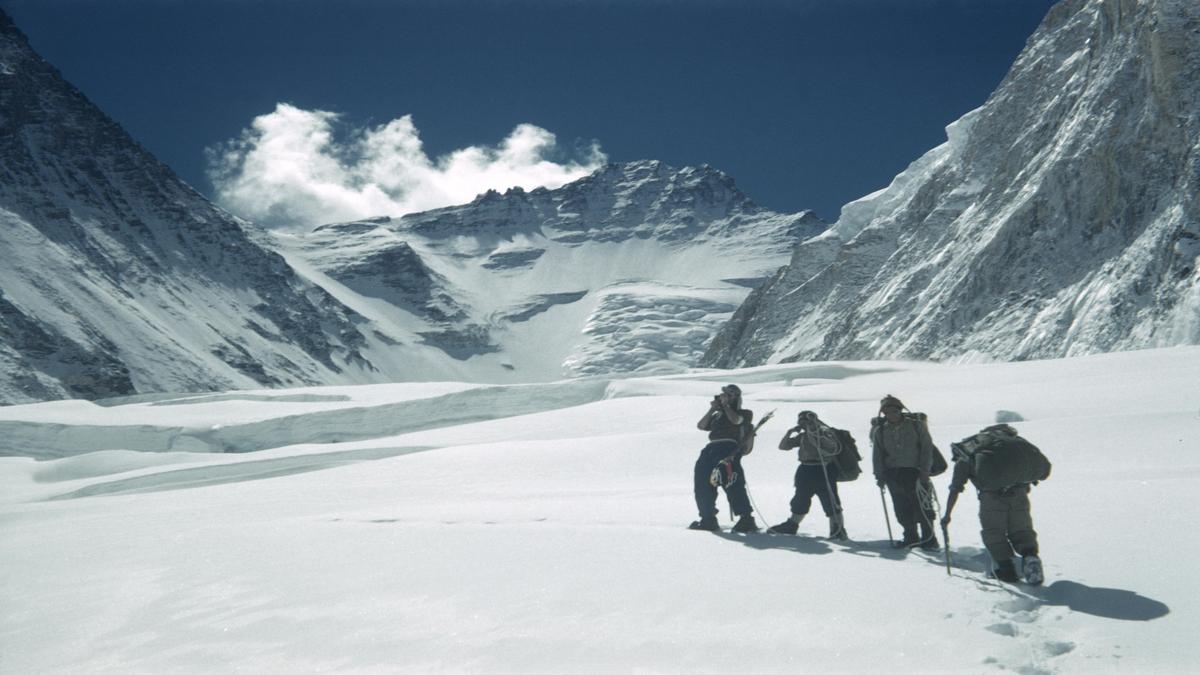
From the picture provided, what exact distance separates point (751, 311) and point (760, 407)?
102 meters

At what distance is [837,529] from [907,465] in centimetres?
94

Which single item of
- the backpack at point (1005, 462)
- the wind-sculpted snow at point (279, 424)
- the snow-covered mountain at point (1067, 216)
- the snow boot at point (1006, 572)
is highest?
the snow-covered mountain at point (1067, 216)

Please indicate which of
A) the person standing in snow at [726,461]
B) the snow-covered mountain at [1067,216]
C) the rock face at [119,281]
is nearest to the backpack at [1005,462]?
the person standing in snow at [726,461]

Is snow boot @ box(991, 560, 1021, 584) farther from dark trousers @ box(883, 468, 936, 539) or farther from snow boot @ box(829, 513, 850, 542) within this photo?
snow boot @ box(829, 513, 850, 542)

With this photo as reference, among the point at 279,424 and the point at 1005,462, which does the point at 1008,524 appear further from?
the point at 279,424

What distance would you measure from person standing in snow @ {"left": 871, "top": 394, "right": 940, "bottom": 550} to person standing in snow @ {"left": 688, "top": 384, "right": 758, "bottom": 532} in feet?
4.32

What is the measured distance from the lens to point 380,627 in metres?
5.77

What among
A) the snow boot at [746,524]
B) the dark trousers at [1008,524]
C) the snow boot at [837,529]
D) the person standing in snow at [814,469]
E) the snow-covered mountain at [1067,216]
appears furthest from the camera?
the snow-covered mountain at [1067,216]

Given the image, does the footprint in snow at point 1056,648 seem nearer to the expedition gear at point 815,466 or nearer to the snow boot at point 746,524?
the expedition gear at point 815,466

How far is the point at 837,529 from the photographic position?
8.42 meters

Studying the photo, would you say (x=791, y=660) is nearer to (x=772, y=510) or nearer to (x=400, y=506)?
(x=772, y=510)

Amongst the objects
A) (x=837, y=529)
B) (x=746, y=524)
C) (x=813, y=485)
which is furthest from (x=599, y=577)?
(x=813, y=485)

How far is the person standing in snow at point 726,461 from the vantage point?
8.87 m

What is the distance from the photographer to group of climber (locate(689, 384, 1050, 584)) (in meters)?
6.71
